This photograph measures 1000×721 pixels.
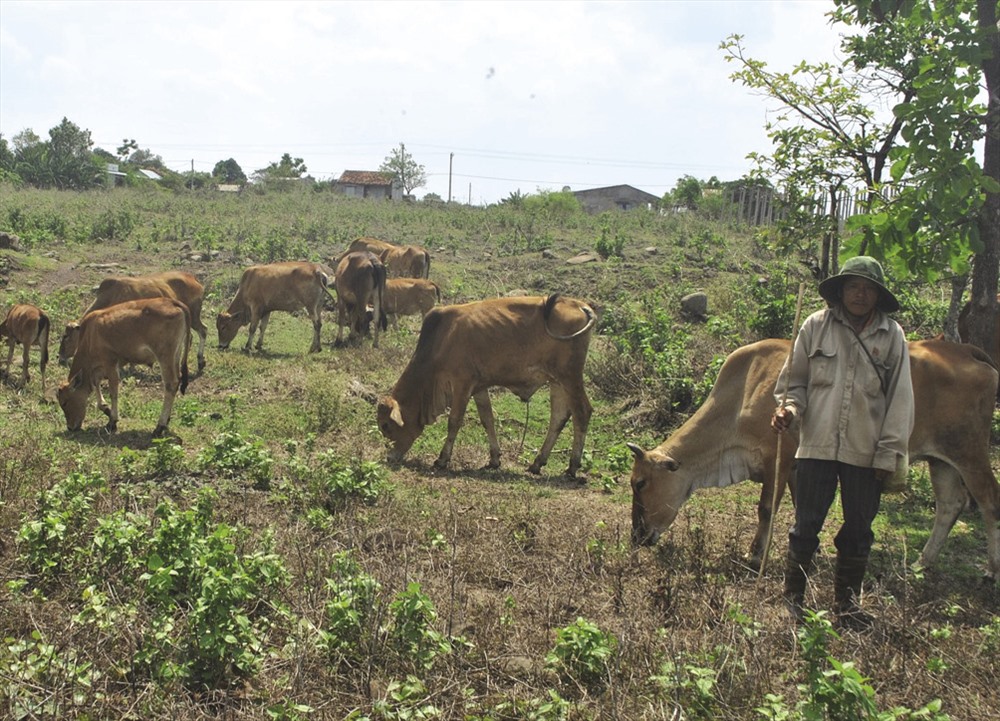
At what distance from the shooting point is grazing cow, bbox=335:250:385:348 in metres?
17.4

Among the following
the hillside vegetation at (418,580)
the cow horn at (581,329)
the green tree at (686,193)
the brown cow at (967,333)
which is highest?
the green tree at (686,193)

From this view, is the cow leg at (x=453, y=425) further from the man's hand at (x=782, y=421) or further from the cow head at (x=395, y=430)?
the man's hand at (x=782, y=421)

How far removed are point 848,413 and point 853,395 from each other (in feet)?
0.39

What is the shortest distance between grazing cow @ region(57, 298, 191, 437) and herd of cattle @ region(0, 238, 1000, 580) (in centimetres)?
1

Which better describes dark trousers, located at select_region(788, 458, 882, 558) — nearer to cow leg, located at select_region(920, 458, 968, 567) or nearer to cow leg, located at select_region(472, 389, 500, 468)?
→ cow leg, located at select_region(920, 458, 968, 567)

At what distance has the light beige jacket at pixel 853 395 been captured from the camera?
540 cm

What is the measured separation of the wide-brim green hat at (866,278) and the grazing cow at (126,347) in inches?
302

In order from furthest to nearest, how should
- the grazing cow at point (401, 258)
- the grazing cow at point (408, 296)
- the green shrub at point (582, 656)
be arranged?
the grazing cow at point (401, 258) → the grazing cow at point (408, 296) → the green shrub at point (582, 656)

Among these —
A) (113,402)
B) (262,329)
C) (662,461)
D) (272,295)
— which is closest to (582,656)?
(662,461)

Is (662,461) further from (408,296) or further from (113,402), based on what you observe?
(408,296)

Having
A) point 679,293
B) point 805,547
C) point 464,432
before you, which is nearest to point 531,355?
point 464,432

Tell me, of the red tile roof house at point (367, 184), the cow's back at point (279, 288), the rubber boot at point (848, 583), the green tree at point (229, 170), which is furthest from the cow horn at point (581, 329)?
the green tree at point (229, 170)

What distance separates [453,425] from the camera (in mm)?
10195

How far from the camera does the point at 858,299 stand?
5551 millimetres
